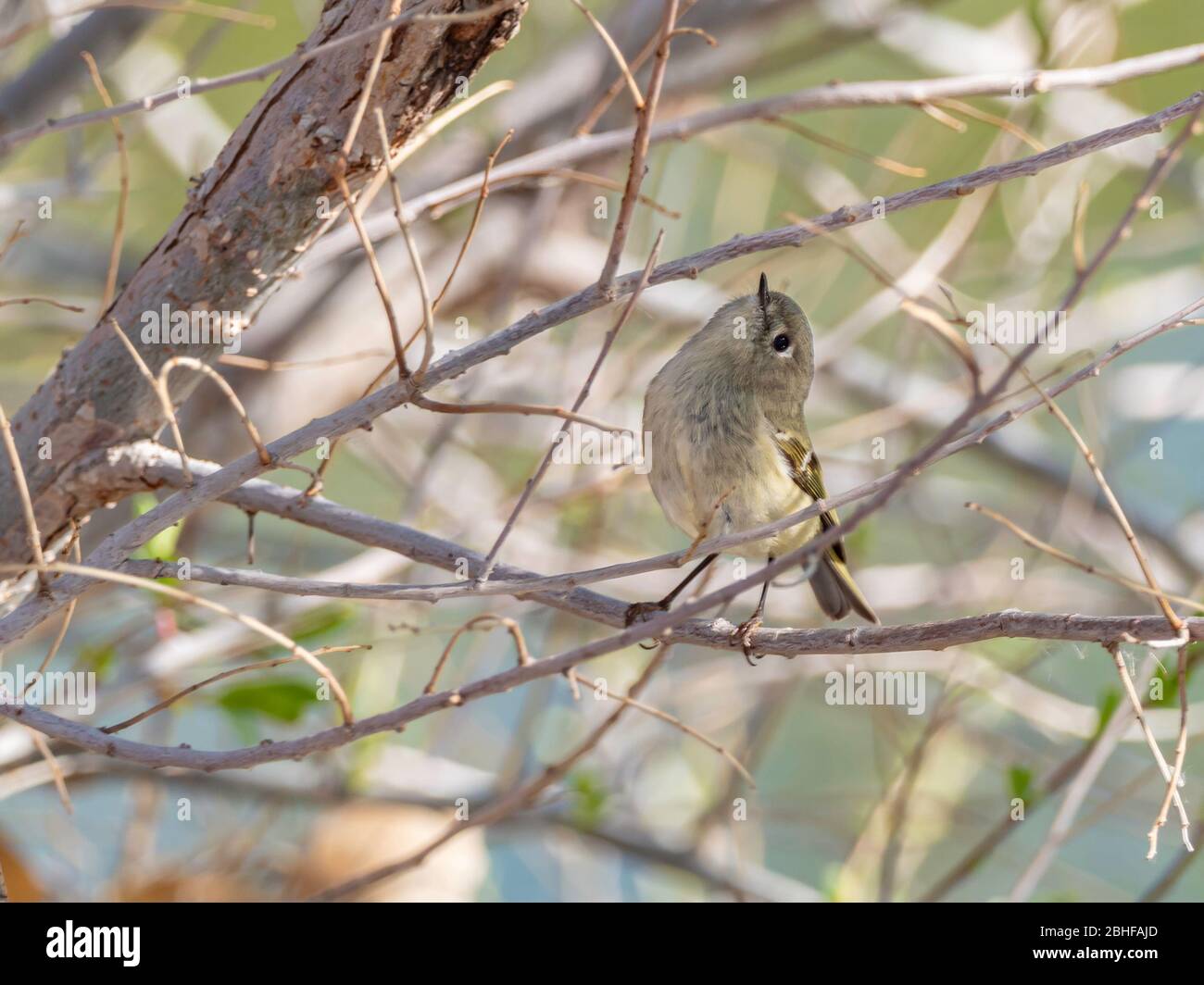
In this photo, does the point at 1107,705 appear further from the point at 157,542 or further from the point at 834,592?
the point at 157,542

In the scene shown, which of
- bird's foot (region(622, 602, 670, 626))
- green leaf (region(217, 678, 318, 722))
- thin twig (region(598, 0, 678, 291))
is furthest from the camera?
green leaf (region(217, 678, 318, 722))

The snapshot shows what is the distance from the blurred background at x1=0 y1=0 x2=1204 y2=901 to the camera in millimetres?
2840

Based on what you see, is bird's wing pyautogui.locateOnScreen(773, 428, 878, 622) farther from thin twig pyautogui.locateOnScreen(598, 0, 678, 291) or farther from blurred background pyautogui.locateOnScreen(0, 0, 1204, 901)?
thin twig pyautogui.locateOnScreen(598, 0, 678, 291)

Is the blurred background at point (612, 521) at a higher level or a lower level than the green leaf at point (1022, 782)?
higher

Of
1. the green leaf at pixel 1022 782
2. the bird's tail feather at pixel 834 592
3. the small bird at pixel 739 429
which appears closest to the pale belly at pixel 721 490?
the small bird at pixel 739 429

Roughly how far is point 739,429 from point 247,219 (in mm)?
1092

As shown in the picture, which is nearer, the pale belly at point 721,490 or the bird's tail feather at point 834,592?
the pale belly at point 721,490

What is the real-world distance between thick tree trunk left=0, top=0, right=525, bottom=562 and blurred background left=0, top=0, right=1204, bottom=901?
40 cm

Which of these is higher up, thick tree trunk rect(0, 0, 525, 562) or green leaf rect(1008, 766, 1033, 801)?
thick tree trunk rect(0, 0, 525, 562)

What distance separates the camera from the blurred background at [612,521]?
2.84m

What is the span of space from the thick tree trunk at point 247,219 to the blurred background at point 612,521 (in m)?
0.40

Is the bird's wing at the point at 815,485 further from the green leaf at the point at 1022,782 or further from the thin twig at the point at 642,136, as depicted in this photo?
the thin twig at the point at 642,136

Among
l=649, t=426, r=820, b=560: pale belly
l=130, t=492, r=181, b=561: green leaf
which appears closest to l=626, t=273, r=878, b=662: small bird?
l=649, t=426, r=820, b=560: pale belly
